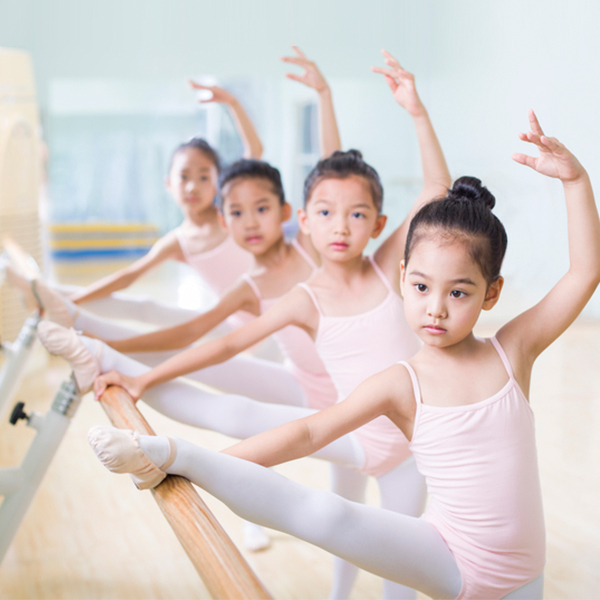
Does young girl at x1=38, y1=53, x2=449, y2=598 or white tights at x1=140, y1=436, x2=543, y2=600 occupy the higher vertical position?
young girl at x1=38, y1=53, x2=449, y2=598

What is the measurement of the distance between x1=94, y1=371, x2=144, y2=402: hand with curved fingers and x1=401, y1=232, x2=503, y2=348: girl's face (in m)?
0.58

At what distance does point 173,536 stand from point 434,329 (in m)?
1.32

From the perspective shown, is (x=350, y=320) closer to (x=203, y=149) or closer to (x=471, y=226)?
(x=471, y=226)

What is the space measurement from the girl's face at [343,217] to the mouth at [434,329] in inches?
15.0

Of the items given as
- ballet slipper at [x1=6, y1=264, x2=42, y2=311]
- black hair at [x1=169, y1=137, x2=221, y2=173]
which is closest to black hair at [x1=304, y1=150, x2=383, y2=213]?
ballet slipper at [x1=6, y1=264, x2=42, y2=311]

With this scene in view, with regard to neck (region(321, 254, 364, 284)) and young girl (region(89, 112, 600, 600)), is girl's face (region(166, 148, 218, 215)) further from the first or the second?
young girl (region(89, 112, 600, 600))

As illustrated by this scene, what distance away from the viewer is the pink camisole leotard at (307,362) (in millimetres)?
1665

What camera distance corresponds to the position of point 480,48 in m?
2.20

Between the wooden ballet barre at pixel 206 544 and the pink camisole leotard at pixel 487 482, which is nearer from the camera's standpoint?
the wooden ballet barre at pixel 206 544

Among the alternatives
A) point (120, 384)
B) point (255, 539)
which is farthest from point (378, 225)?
point (255, 539)

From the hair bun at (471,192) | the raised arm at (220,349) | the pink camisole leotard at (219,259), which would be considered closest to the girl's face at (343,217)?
the raised arm at (220,349)

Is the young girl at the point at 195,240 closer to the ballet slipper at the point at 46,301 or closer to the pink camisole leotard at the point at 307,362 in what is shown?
the ballet slipper at the point at 46,301

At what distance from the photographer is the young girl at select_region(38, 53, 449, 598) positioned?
1.28 metres

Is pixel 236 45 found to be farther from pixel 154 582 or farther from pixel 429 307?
pixel 429 307
